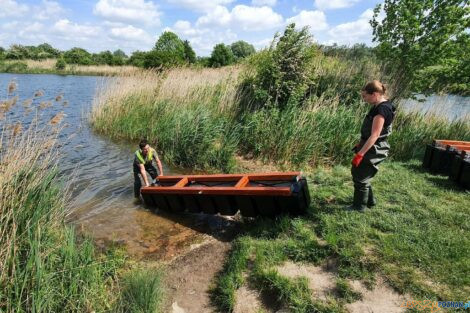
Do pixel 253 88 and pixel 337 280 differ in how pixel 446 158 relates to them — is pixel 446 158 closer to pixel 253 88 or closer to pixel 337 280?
pixel 337 280

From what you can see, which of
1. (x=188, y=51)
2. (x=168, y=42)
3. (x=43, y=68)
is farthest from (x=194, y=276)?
(x=168, y=42)

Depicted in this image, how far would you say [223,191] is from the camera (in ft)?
17.3

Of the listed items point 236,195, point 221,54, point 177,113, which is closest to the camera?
point 236,195

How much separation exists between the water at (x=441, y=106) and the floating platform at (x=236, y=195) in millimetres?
7088

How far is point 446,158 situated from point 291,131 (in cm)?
340

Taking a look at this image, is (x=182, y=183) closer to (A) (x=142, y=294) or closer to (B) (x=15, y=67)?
(A) (x=142, y=294)

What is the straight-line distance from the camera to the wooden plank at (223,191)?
474 cm

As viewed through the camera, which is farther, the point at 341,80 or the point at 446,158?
the point at 341,80

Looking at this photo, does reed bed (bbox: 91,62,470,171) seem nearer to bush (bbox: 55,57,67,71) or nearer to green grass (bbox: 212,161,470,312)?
green grass (bbox: 212,161,470,312)

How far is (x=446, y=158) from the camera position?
21.1 ft

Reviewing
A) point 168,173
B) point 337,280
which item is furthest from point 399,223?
point 168,173

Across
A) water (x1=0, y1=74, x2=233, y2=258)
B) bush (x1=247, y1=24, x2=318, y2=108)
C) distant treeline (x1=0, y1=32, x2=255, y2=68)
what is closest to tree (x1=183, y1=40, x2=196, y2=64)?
distant treeline (x1=0, y1=32, x2=255, y2=68)

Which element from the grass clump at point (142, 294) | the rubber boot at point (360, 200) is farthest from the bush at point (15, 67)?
the rubber boot at point (360, 200)

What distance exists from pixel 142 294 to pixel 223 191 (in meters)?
2.28
